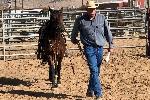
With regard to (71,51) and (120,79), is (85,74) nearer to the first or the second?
(120,79)

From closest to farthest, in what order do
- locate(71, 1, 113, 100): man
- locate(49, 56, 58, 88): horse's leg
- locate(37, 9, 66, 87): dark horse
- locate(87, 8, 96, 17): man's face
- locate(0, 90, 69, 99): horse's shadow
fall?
locate(87, 8, 96, 17): man's face → locate(71, 1, 113, 100): man → locate(0, 90, 69, 99): horse's shadow → locate(37, 9, 66, 87): dark horse → locate(49, 56, 58, 88): horse's leg

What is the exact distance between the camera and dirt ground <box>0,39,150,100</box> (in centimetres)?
848

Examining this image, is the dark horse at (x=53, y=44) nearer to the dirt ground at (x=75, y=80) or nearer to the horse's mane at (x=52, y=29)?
the horse's mane at (x=52, y=29)

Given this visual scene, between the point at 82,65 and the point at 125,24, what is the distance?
7.41 metres

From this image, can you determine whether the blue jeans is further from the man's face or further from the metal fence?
the metal fence

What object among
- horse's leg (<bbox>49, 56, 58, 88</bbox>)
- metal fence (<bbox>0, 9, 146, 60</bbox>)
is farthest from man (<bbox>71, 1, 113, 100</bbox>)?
metal fence (<bbox>0, 9, 146, 60</bbox>)

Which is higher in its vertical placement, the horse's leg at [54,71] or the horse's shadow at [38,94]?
the horse's leg at [54,71]

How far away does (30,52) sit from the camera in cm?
1547

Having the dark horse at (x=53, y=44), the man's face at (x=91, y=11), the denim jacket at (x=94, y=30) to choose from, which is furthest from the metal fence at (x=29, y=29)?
the man's face at (x=91, y=11)

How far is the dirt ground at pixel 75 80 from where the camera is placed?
27.8 feet

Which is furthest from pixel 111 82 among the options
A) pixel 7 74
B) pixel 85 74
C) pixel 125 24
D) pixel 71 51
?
pixel 125 24

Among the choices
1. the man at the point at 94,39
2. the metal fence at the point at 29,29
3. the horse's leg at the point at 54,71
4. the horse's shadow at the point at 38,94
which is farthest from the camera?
the metal fence at the point at 29,29

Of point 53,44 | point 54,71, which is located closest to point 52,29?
point 53,44

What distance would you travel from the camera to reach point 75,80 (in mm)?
10070
